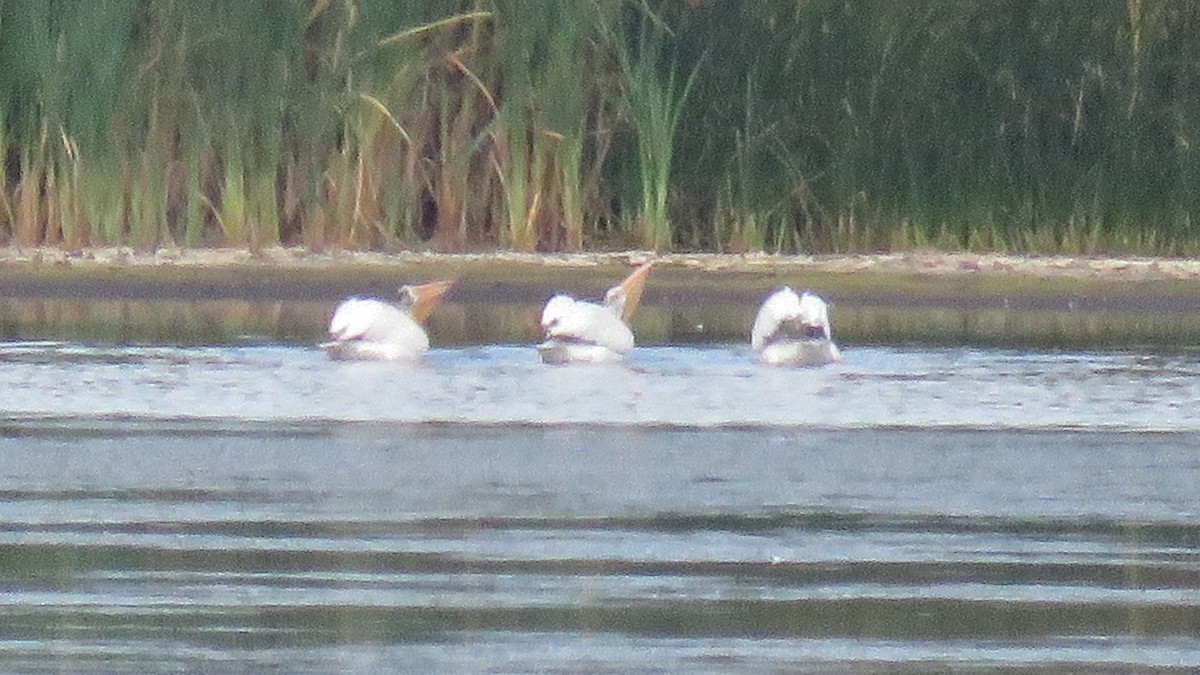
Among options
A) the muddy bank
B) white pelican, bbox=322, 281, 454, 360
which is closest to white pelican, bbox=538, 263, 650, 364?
white pelican, bbox=322, 281, 454, 360

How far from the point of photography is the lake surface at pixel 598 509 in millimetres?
7363

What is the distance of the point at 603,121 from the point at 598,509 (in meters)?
11.9

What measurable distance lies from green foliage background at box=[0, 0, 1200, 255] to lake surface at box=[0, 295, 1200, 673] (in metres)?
4.19

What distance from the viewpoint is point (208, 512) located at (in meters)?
9.61

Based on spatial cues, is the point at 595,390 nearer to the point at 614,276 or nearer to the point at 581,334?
the point at 581,334

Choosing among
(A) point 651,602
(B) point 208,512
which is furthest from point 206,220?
(A) point 651,602

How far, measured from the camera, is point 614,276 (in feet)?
65.6

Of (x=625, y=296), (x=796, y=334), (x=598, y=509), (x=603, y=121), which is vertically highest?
(x=603, y=121)

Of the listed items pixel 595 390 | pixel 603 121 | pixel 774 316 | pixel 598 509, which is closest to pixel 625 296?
pixel 774 316

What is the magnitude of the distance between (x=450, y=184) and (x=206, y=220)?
1.60 m

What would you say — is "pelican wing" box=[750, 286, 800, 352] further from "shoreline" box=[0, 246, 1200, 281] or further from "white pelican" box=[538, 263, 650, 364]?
"shoreline" box=[0, 246, 1200, 281]

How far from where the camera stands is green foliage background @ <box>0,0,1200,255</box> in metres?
20.3

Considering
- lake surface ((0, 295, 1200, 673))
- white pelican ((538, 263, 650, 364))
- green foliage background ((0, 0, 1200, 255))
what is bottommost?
lake surface ((0, 295, 1200, 673))

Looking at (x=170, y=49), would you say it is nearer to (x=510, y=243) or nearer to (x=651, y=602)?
(x=510, y=243)
